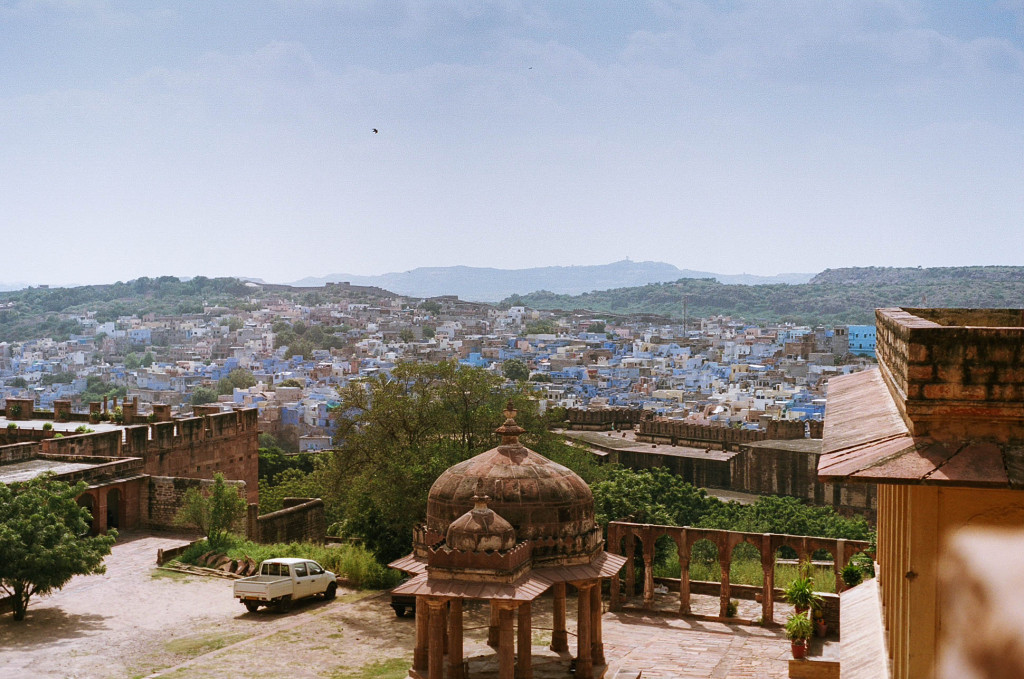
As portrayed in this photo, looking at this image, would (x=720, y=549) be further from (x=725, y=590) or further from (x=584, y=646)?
(x=584, y=646)

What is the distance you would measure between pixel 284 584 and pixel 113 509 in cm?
870

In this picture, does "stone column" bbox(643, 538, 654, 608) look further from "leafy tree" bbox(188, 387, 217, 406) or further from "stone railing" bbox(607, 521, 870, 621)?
"leafy tree" bbox(188, 387, 217, 406)

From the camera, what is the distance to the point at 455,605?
1448 cm

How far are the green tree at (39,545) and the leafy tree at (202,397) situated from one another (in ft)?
342

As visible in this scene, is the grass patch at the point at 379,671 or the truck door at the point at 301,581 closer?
the grass patch at the point at 379,671

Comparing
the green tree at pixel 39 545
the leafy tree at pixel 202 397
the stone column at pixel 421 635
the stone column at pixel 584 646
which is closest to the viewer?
the stone column at pixel 421 635

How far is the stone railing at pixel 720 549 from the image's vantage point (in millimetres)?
20211

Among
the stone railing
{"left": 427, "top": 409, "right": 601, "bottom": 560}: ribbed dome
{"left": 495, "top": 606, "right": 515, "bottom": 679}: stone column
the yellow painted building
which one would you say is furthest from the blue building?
the yellow painted building

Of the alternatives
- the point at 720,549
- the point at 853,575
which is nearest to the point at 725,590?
the point at 720,549

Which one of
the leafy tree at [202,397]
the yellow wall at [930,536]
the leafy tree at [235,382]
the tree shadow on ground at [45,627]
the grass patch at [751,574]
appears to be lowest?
the leafy tree at [202,397]

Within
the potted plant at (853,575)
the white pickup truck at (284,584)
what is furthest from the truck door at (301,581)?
the potted plant at (853,575)

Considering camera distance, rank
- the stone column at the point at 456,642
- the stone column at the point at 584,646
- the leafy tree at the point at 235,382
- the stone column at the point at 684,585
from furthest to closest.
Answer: the leafy tree at the point at 235,382, the stone column at the point at 684,585, the stone column at the point at 584,646, the stone column at the point at 456,642

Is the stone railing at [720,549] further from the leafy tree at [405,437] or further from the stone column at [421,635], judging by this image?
the stone column at [421,635]

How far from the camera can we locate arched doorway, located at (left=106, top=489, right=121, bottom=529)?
26047 millimetres
